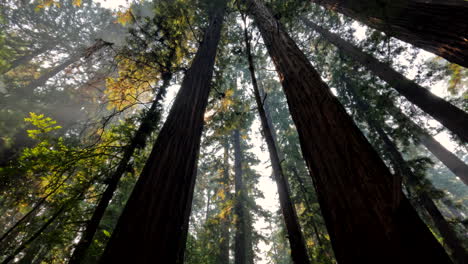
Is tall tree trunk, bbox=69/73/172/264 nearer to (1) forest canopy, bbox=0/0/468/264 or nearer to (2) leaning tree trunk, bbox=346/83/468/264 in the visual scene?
(1) forest canopy, bbox=0/0/468/264

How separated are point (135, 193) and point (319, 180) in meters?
1.46

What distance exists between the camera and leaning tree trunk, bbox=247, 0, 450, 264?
2.75 feet

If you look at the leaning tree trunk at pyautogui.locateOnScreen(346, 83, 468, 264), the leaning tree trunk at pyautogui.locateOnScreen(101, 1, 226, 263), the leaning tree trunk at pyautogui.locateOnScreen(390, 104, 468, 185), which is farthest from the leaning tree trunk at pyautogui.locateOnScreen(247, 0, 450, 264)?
the leaning tree trunk at pyautogui.locateOnScreen(390, 104, 468, 185)

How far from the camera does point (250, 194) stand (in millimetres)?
16438

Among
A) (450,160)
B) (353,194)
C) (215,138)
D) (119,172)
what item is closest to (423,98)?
(215,138)

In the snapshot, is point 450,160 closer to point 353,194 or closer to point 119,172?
point 353,194

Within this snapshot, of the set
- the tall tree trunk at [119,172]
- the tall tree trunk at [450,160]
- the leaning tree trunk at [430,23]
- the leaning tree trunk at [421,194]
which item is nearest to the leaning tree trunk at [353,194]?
the leaning tree trunk at [430,23]

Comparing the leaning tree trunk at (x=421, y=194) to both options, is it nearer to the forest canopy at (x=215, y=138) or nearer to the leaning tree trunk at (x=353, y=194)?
the forest canopy at (x=215, y=138)

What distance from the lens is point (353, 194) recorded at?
1.08m

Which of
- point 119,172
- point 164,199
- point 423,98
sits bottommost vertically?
point 164,199

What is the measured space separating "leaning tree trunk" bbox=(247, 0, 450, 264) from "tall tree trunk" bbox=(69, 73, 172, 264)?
3.42m

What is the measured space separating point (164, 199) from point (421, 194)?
8.90 metres

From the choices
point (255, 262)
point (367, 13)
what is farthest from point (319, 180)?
point (255, 262)

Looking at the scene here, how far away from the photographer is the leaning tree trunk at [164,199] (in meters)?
1.32
